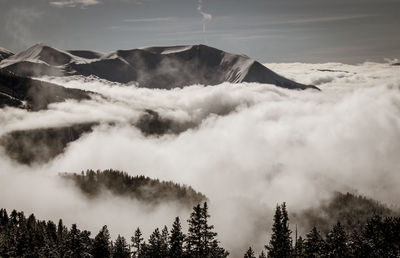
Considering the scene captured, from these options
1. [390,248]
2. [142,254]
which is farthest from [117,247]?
[390,248]

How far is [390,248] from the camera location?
Result: 102 meters

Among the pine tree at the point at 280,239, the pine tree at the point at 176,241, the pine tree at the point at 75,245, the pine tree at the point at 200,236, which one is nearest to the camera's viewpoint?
the pine tree at the point at 200,236

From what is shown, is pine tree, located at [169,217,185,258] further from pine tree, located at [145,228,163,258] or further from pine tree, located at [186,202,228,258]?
pine tree, located at [145,228,163,258]

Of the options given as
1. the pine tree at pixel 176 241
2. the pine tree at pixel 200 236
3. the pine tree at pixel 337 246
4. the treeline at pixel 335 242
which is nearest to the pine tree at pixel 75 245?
the pine tree at pixel 176 241

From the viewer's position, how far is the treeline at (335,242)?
70.8m

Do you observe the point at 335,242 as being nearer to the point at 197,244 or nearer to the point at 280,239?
the point at 280,239

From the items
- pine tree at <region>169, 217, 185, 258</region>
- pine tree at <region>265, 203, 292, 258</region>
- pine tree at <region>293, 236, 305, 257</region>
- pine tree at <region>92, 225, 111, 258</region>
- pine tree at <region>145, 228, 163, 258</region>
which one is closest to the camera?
pine tree at <region>169, 217, 185, 258</region>

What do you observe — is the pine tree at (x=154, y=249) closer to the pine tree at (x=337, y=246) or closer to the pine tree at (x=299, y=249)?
the pine tree at (x=299, y=249)

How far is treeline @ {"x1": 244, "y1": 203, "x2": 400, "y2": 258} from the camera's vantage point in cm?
7081

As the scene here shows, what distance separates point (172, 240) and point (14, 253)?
41.5 m

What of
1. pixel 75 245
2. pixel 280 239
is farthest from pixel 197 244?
pixel 75 245

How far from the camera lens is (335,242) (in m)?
81.8

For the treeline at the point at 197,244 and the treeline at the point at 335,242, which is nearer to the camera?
the treeline at the point at 197,244

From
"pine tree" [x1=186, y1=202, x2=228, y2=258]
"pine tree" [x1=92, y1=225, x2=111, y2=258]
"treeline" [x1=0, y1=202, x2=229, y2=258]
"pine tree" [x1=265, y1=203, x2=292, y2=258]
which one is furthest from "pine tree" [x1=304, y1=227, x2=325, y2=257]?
"pine tree" [x1=92, y1=225, x2=111, y2=258]
